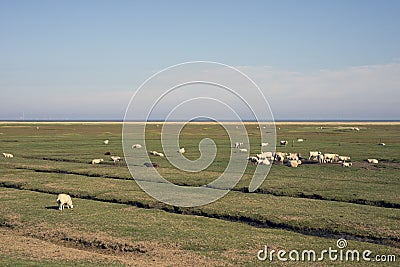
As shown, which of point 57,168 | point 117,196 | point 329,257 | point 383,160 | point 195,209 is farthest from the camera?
point 383,160

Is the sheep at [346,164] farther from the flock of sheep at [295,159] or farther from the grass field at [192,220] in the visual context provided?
the grass field at [192,220]

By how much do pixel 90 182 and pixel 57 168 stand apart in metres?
8.38

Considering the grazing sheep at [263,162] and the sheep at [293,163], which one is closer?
the sheep at [293,163]

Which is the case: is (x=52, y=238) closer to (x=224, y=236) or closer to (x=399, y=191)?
(x=224, y=236)

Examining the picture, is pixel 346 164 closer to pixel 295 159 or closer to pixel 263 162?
pixel 295 159

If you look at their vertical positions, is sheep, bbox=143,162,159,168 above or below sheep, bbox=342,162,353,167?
below

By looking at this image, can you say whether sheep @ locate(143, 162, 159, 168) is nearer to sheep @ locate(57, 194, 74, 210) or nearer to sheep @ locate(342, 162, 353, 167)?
sheep @ locate(342, 162, 353, 167)

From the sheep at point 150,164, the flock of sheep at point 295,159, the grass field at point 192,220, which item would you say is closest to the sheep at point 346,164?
the flock of sheep at point 295,159

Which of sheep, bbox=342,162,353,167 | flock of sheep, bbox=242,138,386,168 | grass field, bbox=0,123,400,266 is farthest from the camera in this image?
flock of sheep, bbox=242,138,386,168

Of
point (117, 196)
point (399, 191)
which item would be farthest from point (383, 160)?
point (117, 196)

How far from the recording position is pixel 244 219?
22328 millimetres

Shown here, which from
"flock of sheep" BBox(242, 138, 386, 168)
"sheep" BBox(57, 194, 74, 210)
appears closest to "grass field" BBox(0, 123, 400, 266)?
"sheep" BBox(57, 194, 74, 210)

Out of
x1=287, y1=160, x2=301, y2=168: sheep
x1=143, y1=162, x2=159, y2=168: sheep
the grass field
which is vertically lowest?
the grass field

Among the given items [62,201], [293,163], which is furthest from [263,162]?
[62,201]
